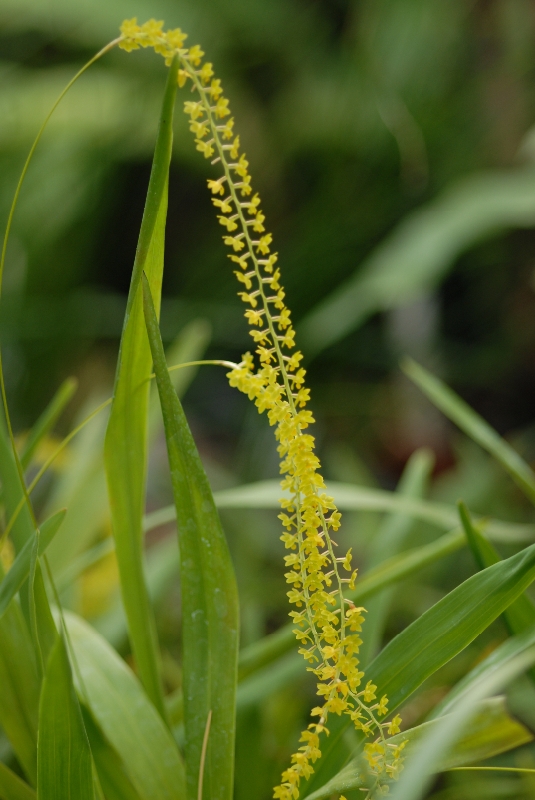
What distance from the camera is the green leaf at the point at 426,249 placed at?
741 mm

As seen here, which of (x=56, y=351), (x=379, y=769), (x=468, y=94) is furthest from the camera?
(x=468, y=94)

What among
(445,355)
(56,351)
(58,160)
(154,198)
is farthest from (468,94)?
(154,198)

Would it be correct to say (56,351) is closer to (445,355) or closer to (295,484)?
(445,355)

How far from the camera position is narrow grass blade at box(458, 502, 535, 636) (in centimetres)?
26

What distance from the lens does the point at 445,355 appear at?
41.4 inches

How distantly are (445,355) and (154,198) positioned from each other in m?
0.90

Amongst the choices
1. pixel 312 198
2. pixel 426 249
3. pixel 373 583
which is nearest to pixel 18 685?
pixel 373 583

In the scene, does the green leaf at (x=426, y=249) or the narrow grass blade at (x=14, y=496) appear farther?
the green leaf at (x=426, y=249)

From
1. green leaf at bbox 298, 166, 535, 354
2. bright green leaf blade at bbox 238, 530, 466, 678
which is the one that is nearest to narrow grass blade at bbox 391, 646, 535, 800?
bright green leaf blade at bbox 238, 530, 466, 678

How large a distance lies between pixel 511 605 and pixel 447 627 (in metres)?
0.06

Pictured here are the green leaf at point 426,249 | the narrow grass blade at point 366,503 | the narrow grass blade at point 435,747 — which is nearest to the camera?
the narrow grass blade at point 435,747

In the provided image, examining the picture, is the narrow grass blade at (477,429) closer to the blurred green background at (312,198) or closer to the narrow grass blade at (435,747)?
the narrow grass blade at (435,747)

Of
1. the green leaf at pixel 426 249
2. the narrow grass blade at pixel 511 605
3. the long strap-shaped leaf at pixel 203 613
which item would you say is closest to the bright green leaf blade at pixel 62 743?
the long strap-shaped leaf at pixel 203 613

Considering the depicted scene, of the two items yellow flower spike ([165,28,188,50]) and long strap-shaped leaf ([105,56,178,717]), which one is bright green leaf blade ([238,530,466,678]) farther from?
yellow flower spike ([165,28,188,50])
